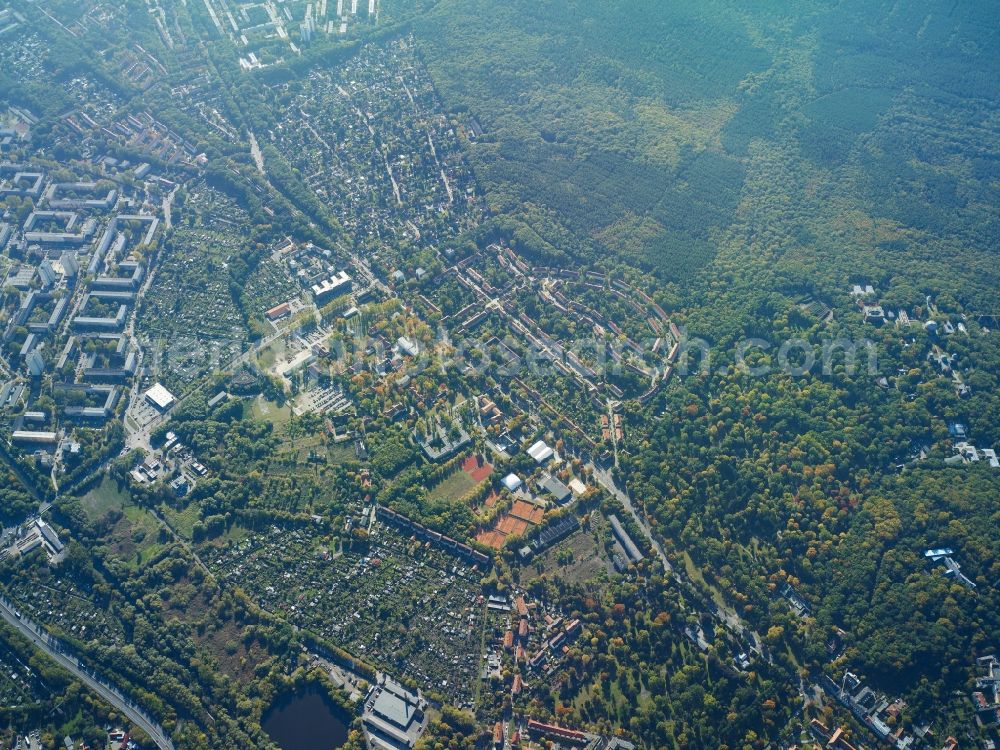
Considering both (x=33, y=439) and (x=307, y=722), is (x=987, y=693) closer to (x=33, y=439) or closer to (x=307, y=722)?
(x=307, y=722)

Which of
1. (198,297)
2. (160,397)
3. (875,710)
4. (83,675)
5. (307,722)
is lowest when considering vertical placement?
(875,710)

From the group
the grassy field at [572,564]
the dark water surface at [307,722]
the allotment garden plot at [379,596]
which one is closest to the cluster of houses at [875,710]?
the grassy field at [572,564]

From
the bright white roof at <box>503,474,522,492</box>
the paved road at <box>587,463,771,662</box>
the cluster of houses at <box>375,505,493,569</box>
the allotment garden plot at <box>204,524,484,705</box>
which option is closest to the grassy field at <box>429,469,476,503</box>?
the bright white roof at <box>503,474,522,492</box>

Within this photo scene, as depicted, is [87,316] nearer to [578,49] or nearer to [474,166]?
[474,166]

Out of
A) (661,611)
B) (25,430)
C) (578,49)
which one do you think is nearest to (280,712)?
(661,611)

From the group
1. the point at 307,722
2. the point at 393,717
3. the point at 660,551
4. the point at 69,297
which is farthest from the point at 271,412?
the point at 660,551
